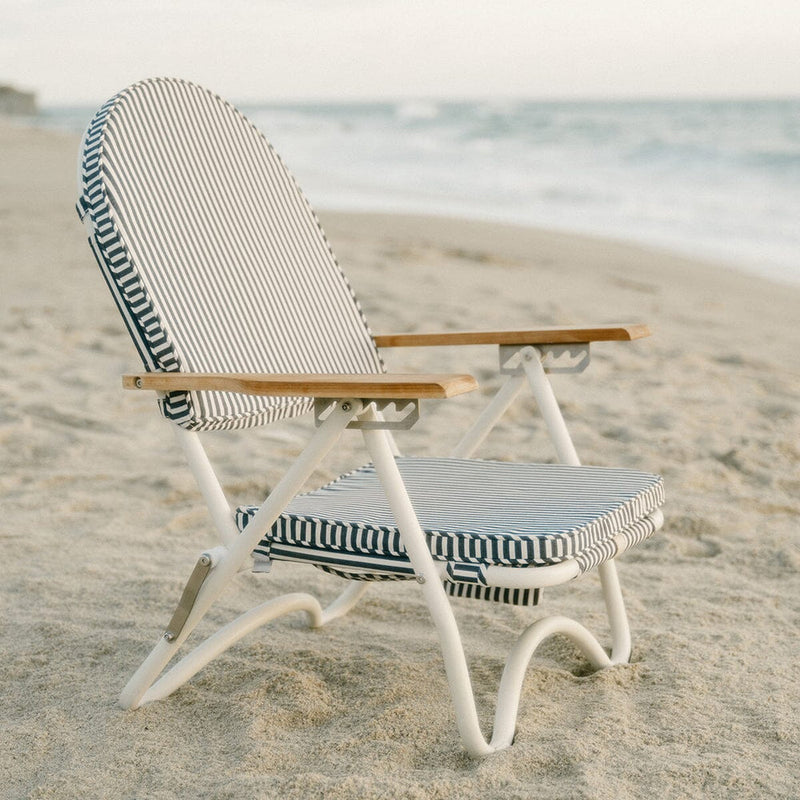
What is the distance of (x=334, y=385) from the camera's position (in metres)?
1.71

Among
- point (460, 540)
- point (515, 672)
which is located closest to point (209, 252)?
point (460, 540)

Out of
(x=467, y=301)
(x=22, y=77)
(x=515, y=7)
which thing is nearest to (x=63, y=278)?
(x=467, y=301)

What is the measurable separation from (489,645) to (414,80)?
40538 mm

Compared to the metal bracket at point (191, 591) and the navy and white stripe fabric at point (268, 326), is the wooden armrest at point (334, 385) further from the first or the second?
the metal bracket at point (191, 591)

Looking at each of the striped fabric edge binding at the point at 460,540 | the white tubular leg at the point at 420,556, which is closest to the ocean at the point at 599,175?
the striped fabric edge binding at the point at 460,540

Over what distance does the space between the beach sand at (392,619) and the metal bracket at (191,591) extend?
20cm

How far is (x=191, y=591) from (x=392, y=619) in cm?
72

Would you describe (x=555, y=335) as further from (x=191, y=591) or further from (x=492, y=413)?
(x=191, y=591)

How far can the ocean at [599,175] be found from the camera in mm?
10781

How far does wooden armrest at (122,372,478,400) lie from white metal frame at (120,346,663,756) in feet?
0.19

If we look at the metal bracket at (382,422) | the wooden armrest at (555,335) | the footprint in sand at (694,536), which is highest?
the metal bracket at (382,422)

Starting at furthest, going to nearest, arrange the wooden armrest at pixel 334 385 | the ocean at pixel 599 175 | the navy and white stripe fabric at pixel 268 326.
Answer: the ocean at pixel 599 175 → the navy and white stripe fabric at pixel 268 326 → the wooden armrest at pixel 334 385

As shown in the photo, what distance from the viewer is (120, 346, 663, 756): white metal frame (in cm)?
178

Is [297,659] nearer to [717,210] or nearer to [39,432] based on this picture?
[39,432]
